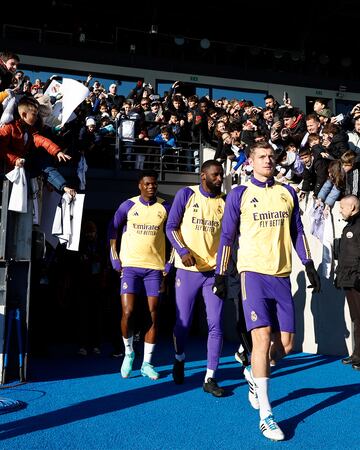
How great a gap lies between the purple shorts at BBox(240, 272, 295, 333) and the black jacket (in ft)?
8.21

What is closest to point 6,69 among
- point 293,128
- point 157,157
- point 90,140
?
point 90,140

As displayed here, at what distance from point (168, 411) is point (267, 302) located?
4.16 feet

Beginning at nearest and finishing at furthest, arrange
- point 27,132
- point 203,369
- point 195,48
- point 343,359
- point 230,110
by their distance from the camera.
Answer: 1. point 27,132
2. point 203,369
3. point 343,359
4. point 230,110
5. point 195,48

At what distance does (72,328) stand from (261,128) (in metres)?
5.14

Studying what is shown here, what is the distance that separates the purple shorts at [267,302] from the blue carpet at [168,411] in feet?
2.56

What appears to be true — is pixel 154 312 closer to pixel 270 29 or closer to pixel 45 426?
pixel 45 426

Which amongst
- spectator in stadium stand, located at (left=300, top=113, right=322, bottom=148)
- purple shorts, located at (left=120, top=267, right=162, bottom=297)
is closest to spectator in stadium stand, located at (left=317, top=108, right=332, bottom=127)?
spectator in stadium stand, located at (left=300, top=113, right=322, bottom=148)

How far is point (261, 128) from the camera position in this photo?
9.85 metres

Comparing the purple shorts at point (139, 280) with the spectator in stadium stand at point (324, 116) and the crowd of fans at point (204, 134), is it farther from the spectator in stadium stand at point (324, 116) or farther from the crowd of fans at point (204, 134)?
the spectator in stadium stand at point (324, 116)

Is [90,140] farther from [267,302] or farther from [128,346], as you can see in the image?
[267,302]

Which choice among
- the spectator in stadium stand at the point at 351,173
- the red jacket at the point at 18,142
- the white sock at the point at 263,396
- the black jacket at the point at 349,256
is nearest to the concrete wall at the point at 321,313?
the spectator in stadium stand at the point at 351,173

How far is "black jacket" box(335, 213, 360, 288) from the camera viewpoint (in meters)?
6.23

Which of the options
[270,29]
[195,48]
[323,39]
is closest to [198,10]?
[195,48]

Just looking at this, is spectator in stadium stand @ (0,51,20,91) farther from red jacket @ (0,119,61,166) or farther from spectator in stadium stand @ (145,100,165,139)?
spectator in stadium stand @ (145,100,165,139)
